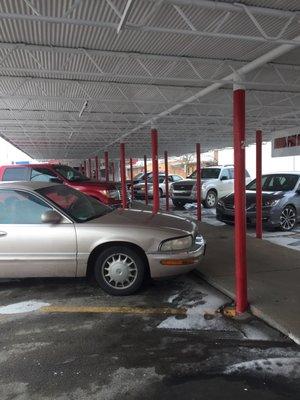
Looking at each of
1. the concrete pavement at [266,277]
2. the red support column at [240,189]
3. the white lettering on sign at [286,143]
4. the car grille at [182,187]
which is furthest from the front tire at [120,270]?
the car grille at [182,187]

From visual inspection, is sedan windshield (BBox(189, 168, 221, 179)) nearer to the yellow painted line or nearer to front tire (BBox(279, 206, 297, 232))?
front tire (BBox(279, 206, 297, 232))

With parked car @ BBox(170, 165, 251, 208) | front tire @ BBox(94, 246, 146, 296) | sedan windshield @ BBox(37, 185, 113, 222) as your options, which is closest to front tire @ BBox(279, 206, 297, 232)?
sedan windshield @ BBox(37, 185, 113, 222)

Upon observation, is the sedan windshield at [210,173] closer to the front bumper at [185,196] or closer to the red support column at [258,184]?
the front bumper at [185,196]

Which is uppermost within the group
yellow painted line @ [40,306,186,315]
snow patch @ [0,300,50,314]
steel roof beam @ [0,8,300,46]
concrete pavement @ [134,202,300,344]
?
steel roof beam @ [0,8,300,46]

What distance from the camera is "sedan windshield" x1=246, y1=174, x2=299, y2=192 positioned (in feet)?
39.7

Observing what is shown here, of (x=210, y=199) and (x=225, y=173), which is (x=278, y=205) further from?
(x=225, y=173)

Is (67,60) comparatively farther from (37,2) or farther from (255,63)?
(255,63)

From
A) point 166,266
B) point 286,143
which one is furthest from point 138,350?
point 286,143

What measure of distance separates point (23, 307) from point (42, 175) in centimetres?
719

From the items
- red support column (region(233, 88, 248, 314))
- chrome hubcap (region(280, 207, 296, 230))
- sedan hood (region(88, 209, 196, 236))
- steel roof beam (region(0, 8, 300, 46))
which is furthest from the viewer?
chrome hubcap (region(280, 207, 296, 230))

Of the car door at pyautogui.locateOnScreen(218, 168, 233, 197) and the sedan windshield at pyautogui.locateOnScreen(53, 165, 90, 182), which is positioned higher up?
the sedan windshield at pyautogui.locateOnScreen(53, 165, 90, 182)

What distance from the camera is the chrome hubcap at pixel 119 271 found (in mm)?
5926

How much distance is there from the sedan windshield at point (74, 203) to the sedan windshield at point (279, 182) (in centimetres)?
659

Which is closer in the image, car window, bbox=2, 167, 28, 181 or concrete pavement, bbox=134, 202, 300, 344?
concrete pavement, bbox=134, 202, 300, 344
